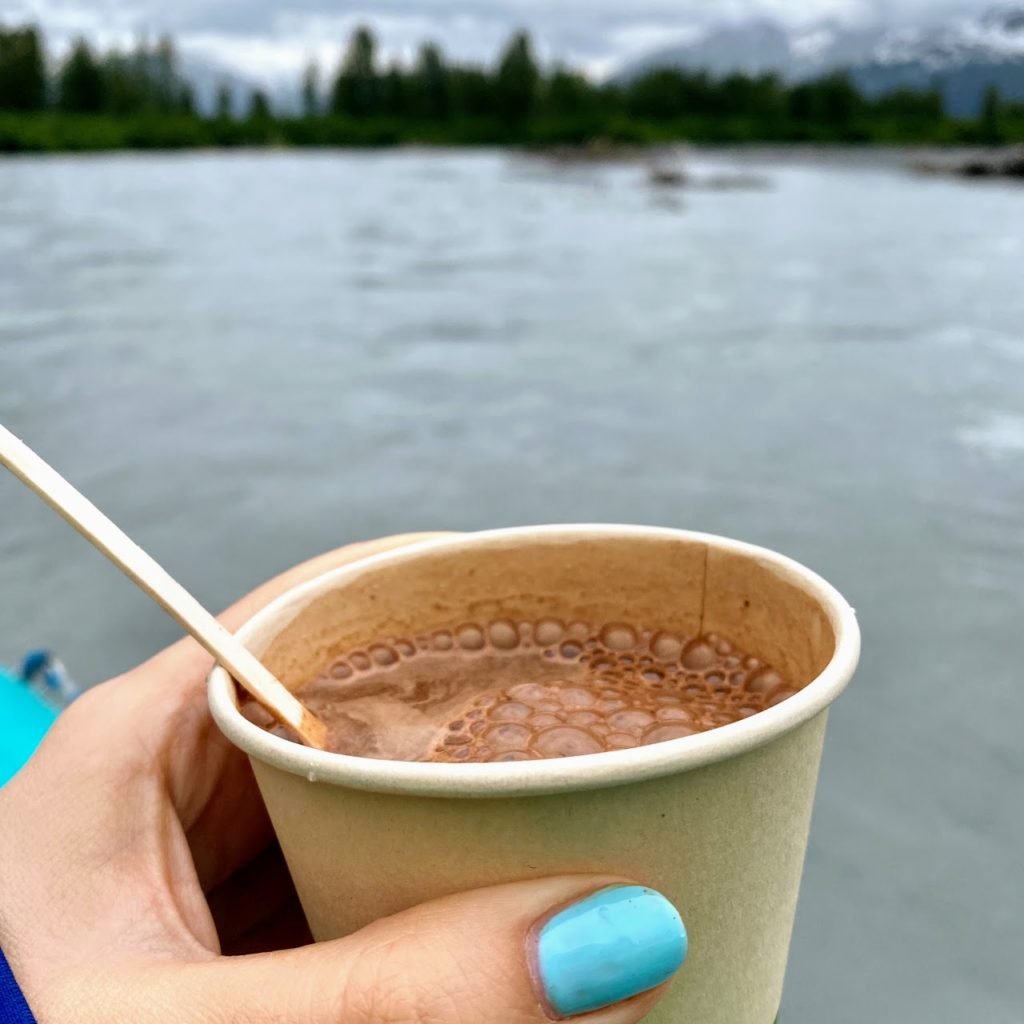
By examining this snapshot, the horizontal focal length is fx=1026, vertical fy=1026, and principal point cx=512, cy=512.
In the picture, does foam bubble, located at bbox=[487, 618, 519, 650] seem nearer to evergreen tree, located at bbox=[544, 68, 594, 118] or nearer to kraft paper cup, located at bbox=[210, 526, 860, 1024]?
kraft paper cup, located at bbox=[210, 526, 860, 1024]

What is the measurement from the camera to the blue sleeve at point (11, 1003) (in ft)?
1.76

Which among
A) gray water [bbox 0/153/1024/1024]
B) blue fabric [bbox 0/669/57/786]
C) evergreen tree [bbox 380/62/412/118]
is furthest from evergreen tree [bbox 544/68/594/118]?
blue fabric [bbox 0/669/57/786]

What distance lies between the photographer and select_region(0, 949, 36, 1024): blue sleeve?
1.76 ft

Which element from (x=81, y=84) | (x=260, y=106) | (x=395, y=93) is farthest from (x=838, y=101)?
(x=81, y=84)

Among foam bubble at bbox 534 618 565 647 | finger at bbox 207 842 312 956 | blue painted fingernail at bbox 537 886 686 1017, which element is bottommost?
finger at bbox 207 842 312 956

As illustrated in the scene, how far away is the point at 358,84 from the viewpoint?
131 feet

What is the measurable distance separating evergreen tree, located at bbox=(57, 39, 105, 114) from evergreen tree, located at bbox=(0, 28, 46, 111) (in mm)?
1036

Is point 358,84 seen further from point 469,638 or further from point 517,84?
point 469,638

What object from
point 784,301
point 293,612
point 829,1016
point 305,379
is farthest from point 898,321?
point 293,612

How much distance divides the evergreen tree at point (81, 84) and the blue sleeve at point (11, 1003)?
131 feet

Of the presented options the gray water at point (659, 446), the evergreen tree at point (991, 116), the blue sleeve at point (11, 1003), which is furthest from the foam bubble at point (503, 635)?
the evergreen tree at point (991, 116)

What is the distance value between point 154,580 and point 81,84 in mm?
40357

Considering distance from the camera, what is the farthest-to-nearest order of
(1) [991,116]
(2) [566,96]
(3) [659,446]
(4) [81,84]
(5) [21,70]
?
1. (2) [566,96]
2. (4) [81,84]
3. (5) [21,70]
4. (1) [991,116]
5. (3) [659,446]

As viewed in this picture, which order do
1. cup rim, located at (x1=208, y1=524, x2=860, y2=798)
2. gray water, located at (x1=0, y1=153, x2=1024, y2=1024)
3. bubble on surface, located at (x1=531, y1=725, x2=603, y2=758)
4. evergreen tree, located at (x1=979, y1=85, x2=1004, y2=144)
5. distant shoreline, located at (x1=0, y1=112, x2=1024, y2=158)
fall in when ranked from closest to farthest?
cup rim, located at (x1=208, y1=524, x2=860, y2=798)
bubble on surface, located at (x1=531, y1=725, x2=603, y2=758)
gray water, located at (x1=0, y1=153, x2=1024, y2=1024)
evergreen tree, located at (x1=979, y1=85, x2=1004, y2=144)
distant shoreline, located at (x1=0, y1=112, x2=1024, y2=158)
